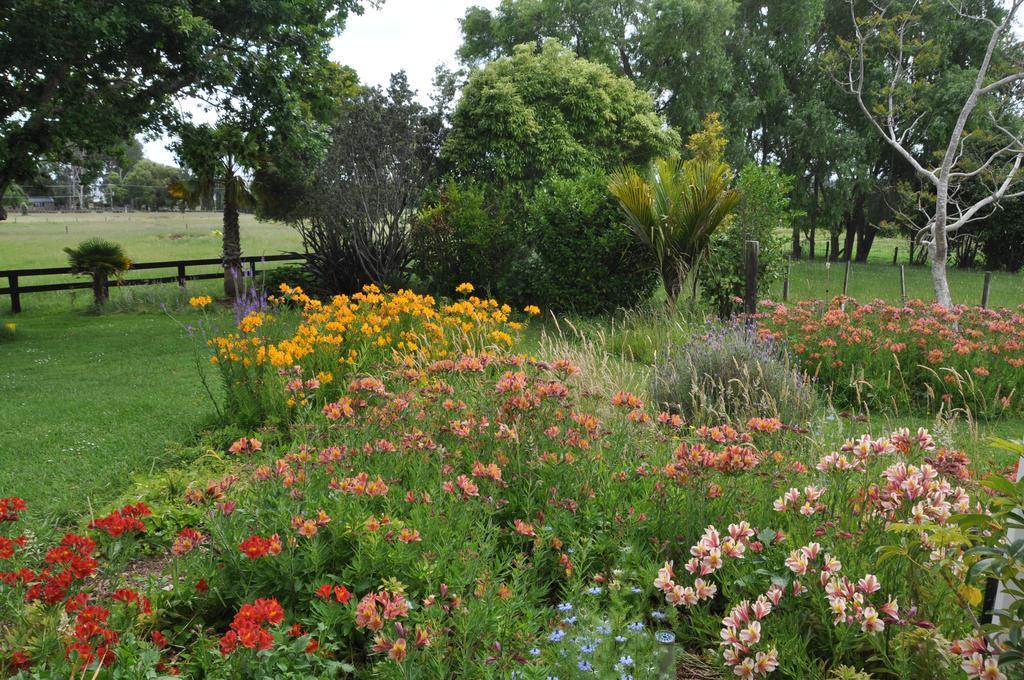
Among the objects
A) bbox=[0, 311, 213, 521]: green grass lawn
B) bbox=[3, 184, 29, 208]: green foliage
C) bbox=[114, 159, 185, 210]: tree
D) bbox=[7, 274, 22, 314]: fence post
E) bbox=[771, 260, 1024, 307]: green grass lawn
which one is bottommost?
bbox=[0, 311, 213, 521]: green grass lawn

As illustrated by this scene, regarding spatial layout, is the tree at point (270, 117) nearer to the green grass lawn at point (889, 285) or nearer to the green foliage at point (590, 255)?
the green foliage at point (590, 255)

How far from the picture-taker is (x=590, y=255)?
1120 cm

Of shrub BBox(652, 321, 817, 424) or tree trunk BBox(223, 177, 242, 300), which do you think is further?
tree trunk BBox(223, 177, 242, 300)

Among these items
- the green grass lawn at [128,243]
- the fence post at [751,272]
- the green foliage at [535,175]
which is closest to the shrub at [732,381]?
the fence post at [751,272]

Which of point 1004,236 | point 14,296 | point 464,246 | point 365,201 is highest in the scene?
point 1004,236

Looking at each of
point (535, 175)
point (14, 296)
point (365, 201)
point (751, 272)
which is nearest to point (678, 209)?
point (751, 272)

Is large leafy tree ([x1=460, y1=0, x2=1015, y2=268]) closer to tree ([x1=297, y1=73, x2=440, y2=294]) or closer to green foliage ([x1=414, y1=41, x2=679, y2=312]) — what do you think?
green foliage ([x1=414, y1=41, x2=679, y2=312])

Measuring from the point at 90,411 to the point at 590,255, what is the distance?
7.27 metres

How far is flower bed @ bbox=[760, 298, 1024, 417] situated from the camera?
6.02 meters

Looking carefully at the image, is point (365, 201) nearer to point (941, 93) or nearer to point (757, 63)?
point (757, 63)

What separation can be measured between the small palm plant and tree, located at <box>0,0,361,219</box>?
125 inches

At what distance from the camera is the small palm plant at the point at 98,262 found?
567 inches

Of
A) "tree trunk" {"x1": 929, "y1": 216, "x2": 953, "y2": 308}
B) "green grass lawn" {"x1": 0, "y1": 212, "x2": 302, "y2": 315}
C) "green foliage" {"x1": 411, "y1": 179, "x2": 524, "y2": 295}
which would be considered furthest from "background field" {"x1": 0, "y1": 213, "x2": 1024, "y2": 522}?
"green foliage" {"x1": 411, "y1": 179, "x2": 524, "y2": 295}

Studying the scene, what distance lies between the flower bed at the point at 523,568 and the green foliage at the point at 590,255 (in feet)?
26.9
